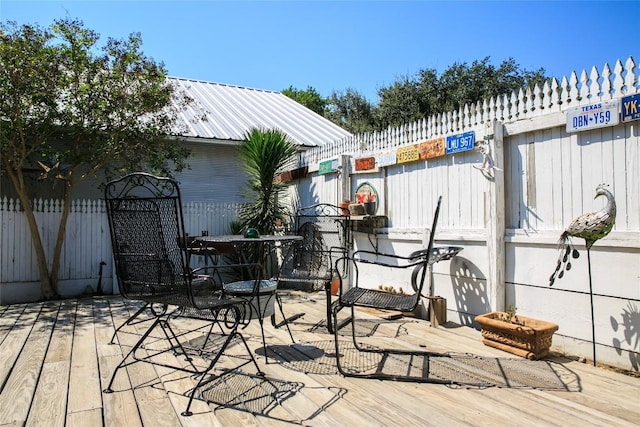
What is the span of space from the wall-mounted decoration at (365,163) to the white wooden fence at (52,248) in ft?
14.3

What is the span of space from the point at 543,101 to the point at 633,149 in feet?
2.75

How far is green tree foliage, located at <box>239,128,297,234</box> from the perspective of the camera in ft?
23.4

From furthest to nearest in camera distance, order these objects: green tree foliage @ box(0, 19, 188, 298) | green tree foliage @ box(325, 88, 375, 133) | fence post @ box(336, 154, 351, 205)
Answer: green tree foliage @ box(325, 88, 375, 133), fence post @ box(336, 154, 351, 205), green tree foliage @ box(0, 19, 188, 298)

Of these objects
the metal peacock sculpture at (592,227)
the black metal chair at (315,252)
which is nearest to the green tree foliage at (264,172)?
the black metal chair at (315,252)

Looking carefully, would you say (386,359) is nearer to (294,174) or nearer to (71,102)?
(294,174)

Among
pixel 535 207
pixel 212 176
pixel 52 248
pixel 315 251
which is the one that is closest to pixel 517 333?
pixel 535 207

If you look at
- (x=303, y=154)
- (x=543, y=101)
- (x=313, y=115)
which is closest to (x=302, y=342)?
(x=543, y=101)

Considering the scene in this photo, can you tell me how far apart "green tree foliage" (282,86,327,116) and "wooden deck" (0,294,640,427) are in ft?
88.5

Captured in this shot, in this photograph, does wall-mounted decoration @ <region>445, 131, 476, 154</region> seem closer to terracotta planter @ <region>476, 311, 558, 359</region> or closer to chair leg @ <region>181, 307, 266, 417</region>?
terracotta planter @ <region>476, 311, 558, 359</region>

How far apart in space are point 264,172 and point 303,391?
16.4 feet

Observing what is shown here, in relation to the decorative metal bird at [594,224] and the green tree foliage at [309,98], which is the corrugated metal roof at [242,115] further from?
the green tree foliage at [309,98]

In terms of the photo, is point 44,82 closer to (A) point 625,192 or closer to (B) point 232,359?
(B) point 232,359

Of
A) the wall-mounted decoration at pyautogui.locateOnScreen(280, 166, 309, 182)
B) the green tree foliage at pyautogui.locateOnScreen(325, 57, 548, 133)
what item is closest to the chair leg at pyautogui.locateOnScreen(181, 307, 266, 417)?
the wall-mounted decoration at pyautogui.locateOnScreen(280, 166, 309, 182)

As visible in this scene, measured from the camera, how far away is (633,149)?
2990 millimetres
